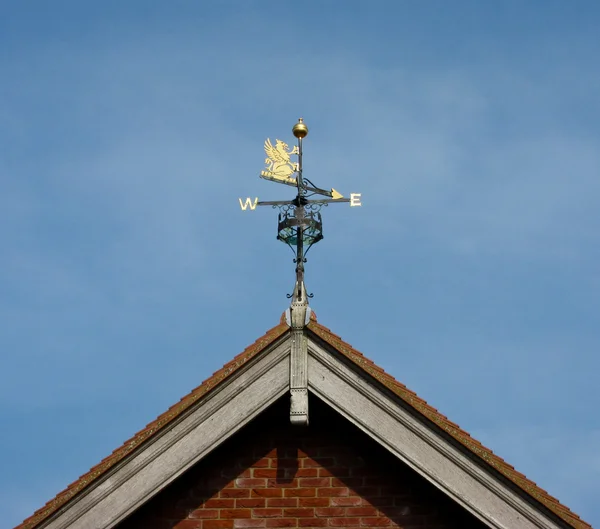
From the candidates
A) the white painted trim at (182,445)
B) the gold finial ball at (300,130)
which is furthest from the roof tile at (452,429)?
the gold finial ball at (300,130)

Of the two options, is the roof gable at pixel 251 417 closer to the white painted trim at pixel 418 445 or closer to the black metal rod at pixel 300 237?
the white painted trim at pixel 418 445

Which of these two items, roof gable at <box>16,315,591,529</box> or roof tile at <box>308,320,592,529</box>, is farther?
roof gable at <box>16,315,591,529</box>

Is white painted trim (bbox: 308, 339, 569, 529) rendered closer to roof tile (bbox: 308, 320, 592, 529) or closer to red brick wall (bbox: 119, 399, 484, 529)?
roof tile (bbox: 308, 320, 592, 529)

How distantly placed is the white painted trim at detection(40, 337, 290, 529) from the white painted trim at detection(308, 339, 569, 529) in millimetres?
405

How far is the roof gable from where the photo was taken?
8.84 m

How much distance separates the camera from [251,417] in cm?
931

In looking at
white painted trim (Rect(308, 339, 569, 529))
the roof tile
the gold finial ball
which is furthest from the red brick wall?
the gold finial ball

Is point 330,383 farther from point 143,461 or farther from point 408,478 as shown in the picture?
point 143,461

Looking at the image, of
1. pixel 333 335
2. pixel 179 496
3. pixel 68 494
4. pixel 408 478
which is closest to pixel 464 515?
pixel 408 478

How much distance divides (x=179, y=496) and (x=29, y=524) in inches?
52.7

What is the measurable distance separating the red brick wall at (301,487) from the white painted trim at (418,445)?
1.18 ft

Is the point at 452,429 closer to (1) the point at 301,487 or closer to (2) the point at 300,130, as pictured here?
(1) the point at 301,487

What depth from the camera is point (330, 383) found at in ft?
30.7

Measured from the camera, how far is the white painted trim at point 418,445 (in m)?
8.77
